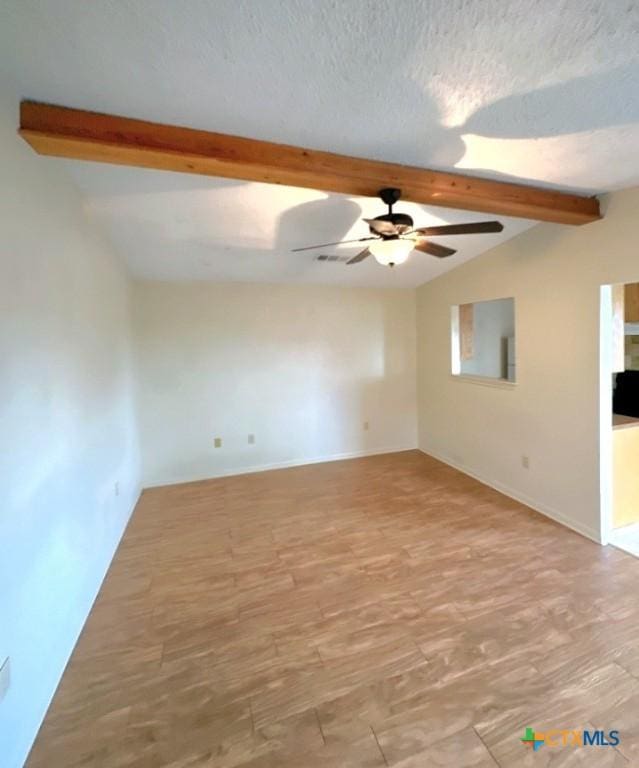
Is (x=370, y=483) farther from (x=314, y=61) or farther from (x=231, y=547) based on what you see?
(x=314, y=61)

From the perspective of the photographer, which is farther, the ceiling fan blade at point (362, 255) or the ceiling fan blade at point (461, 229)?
the ceiling fan blade at point (362, 255)

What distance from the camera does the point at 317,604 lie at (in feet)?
6.99

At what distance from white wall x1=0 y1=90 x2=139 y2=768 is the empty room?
0.06 feet

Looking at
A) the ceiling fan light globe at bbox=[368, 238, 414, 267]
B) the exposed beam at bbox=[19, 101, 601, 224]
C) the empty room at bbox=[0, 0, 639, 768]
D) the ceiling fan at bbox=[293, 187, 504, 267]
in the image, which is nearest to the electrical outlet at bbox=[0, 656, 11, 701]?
the empty room at bbox=[0, 0, 639, 768]

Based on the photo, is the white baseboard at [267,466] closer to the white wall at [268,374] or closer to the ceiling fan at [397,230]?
the white wall at [268,374]

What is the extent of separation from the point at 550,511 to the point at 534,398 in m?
0.99

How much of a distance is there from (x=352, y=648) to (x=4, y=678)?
144 centimetres

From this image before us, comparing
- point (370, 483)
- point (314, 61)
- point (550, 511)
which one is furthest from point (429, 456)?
point (314, 61)

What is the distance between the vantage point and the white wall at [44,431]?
1.33m

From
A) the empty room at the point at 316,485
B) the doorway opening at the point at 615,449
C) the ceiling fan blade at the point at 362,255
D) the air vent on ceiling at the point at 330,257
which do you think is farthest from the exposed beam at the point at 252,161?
the air vent on ceiling at the point at 330,257

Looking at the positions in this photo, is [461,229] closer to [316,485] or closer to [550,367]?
[550,367]

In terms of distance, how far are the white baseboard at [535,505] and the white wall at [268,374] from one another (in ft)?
3.67

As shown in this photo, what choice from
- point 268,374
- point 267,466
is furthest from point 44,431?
point 267,466

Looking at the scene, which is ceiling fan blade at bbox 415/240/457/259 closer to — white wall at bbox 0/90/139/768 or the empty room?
the empty room
